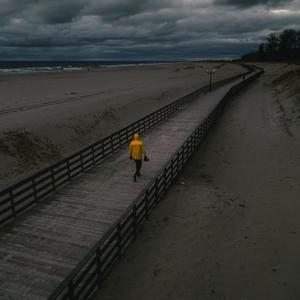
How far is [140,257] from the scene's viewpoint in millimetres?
7332

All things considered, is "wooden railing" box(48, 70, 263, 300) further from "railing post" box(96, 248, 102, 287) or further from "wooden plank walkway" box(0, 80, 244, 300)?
"wooden plank walkway" box(0, 80, 244, 300)

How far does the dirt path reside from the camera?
20.7ft

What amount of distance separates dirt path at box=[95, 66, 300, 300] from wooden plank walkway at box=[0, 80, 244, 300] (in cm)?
117

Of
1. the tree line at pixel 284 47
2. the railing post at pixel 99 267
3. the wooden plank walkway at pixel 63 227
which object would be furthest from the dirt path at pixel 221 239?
the tree line at pixel 284 47

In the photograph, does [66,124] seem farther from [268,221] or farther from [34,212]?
[268,221]

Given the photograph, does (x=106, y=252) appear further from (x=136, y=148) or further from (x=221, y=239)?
(x=136, y=148)

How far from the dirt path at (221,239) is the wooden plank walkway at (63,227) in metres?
1.17

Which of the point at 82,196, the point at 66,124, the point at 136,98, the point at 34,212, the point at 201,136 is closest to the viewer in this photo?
the point at 34,212

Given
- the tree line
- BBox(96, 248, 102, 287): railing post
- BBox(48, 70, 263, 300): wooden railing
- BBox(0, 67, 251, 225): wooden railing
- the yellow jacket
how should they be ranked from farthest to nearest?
the tree line
the yellow jacket
BBox(0, 67, 251, 225): wooden railing
BBox(96, 248, 102, 287): railing post
BBox(48, 70, 263, 300): wooden railing

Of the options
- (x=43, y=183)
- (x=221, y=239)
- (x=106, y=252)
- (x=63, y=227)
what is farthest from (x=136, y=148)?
(x=43, y=183)

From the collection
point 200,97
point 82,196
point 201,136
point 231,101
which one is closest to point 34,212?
point 82,196

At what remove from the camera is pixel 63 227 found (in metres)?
8.03

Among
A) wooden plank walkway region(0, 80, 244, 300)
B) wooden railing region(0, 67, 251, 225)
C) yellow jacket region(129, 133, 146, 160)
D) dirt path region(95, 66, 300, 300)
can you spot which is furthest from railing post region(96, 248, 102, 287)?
yellow jacket region(129, 133, 146, 160)

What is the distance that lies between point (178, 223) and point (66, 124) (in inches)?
592
